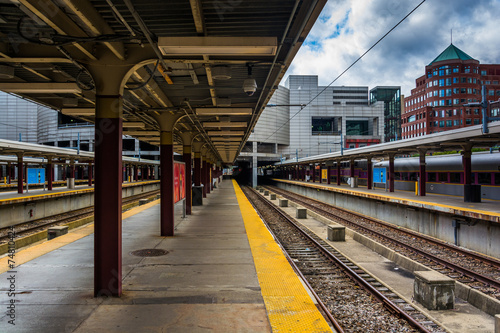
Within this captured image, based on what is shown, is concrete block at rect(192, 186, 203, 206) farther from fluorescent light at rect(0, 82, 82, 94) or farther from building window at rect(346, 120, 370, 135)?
building window at rect(346, 120, 370, 135)

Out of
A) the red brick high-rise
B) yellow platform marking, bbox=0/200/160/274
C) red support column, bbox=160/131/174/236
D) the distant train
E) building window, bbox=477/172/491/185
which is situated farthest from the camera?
the red brick high-rise

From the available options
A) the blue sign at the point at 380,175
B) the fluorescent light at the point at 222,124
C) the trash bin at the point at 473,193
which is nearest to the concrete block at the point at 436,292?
the fluorescent light at the point at 222,124

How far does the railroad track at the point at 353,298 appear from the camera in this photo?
602cm

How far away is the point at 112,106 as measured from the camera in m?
6.24

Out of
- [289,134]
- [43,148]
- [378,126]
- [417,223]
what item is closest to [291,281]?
[417,223]

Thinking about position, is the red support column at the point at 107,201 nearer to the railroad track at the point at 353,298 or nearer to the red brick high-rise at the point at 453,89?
the railroad track at the point at 353,298

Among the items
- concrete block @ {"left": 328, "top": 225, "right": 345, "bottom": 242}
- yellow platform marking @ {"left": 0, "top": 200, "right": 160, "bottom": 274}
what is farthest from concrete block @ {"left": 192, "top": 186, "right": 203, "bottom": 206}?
concrete block @ {"left": 328, "top": 225, "right": 345, "bottom": 242}

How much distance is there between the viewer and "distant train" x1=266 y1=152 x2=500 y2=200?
63.5 ft

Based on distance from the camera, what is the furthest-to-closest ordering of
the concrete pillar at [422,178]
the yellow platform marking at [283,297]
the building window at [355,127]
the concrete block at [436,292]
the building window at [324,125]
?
the building window at [355,127]
the building window at [324,125]
the concrete pillar at [422,178]
the concrete block at [436,292]
the yellow platform marking at [283,297]

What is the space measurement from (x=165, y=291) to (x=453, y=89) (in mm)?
92018

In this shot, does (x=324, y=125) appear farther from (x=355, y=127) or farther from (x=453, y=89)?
(x=453, y=89)

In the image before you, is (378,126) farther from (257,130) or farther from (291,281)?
(291,281)

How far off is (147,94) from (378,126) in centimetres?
9569

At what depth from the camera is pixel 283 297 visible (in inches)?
→ 234
